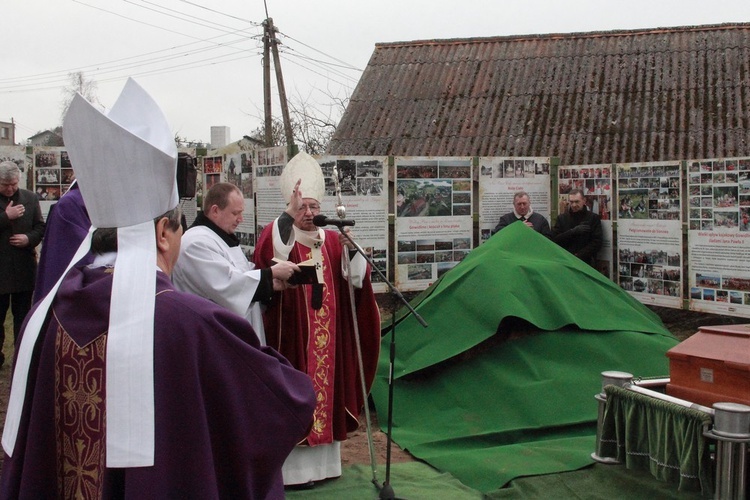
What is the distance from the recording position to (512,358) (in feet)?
19.1

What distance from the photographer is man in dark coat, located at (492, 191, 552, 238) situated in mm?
8562

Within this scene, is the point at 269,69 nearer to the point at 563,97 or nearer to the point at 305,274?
the point at 563,97

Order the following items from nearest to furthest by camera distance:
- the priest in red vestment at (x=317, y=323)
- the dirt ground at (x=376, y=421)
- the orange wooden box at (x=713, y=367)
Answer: the orange wooden box at (x=713, y=367), the priest in red vestment at (x=317, y=323), the dirt ground at (x=376, y=421)

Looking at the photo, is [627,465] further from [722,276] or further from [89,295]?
[722,276]

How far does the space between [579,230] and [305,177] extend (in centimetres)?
448

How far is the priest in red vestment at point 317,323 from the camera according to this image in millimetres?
4641

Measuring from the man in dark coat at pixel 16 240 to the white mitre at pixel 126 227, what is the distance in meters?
5.01

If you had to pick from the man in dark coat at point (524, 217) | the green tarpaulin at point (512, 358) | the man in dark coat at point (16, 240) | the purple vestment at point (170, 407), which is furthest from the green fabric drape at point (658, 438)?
the man in dark coat at point (16, 240)

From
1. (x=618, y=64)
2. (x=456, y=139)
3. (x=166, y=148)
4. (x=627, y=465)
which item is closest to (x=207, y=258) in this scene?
(x=166, y=148)

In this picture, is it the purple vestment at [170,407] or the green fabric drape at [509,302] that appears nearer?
the purple vestment at [170,407]

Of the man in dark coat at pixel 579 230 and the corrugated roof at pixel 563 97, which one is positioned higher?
the corrugated roof at pixel 563 97

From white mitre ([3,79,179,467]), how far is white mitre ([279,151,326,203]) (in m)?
2.55

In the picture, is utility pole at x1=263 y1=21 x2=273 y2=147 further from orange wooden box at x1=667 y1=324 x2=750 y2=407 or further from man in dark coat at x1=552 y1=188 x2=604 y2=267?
orange wooden box at x1=667 y1=324 x2=750 y2=407

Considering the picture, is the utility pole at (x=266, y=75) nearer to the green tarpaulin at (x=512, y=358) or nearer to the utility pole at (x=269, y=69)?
the utility pole at (x=269, y=69)
